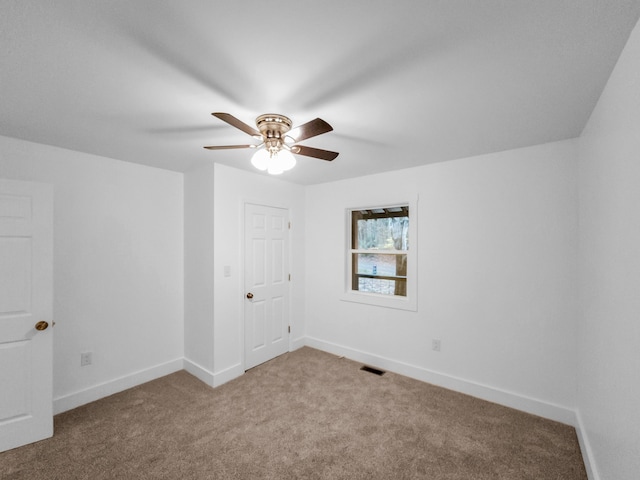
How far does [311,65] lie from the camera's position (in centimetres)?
132

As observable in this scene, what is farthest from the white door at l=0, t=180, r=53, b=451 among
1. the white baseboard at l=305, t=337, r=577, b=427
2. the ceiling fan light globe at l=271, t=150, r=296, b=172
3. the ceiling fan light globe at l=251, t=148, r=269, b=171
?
the white baseboard at l=305, t=337, r=577, b=427

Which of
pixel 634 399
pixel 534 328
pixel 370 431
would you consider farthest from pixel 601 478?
pixel 370 431

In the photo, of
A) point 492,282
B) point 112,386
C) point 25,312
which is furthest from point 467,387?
point 25,312

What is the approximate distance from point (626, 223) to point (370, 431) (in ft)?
6.98

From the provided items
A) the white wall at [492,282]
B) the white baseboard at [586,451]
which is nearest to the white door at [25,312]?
the white wall at [492,282]

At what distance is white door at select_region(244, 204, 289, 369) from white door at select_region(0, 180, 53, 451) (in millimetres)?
1696

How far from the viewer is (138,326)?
3012mm

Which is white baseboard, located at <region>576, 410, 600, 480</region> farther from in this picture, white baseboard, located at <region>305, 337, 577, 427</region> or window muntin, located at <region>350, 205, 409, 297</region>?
window muntin, located at <region>350, 205, 409, 297</region>

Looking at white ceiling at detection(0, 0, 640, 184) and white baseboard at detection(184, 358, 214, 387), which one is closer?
white ceiling at detection(0, 0, 640, 184)

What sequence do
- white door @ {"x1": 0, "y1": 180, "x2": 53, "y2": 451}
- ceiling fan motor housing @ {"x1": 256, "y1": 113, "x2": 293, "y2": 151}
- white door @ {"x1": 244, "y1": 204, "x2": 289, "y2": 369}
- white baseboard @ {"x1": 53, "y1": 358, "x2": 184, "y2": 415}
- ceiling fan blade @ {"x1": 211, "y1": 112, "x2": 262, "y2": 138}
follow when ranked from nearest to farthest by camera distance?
ceiling fan blade @ {"x1": 211, "y1": 112, "x2": 262, "y2": 138} < ceiling fan motor housing @ {"x1": 256, "y1": 113, "x2": 293, "y2": 151} < white door @ {"x1": 0, "y1": 180, "x2": 53, "y2": 451} < white baseboard @ {"x1": 53, "y1": 358, "x2": 184, "y2": 415} < white door @ {"x1": 244, "y1": 204, "x2": 289, "y2": 369}

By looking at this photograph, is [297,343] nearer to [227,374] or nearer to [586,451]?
[227,374]

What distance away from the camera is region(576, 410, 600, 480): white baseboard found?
166 cm

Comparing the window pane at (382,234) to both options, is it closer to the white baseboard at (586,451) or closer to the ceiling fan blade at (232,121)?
the white baseboard at (586,451)

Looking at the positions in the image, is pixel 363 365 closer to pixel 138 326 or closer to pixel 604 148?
pixel 138 326
